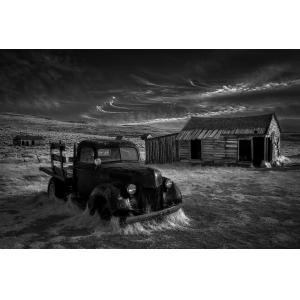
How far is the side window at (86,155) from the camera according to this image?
15.2 ft

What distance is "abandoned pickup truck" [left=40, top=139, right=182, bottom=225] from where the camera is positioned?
12.5ft

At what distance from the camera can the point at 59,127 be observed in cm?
736

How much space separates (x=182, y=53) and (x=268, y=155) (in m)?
7.69

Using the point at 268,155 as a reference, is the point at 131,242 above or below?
below

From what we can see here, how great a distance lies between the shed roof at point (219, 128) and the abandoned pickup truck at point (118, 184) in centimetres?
627

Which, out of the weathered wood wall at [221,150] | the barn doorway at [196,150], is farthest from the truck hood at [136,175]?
the barn doorway at [196,150]

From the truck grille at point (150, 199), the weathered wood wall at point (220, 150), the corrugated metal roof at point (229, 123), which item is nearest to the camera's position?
the truck grille at point (150, 199)

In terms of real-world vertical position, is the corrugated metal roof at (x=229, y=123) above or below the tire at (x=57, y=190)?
above

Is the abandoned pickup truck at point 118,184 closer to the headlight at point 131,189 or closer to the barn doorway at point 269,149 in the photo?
the headlight at point 131,189

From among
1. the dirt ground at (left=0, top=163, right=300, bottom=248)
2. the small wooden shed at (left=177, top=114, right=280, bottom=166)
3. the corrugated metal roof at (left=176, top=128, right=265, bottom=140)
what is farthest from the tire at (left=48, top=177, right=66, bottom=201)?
the corrugated metal roof at (left=176, top=128, right=265, bottom=140)

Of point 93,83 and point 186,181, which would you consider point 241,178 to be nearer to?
point 186,181

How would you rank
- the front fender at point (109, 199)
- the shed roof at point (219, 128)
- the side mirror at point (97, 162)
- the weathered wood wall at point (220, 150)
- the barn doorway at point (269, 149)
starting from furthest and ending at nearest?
the weathered wood wall at point (220, 150) < the barn doorway at point (269, 149) < the shed roof at point (219, 128) < the side mirror at point (97, 162) < the front fender at point (109, 199)

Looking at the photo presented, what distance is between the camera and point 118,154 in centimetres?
480
